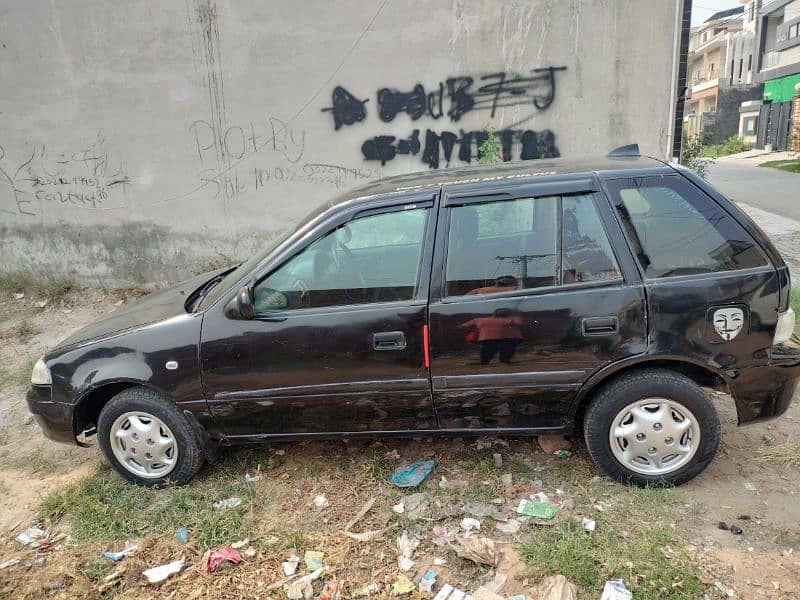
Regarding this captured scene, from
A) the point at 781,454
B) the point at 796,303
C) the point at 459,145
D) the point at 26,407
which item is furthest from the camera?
the point at 459,145

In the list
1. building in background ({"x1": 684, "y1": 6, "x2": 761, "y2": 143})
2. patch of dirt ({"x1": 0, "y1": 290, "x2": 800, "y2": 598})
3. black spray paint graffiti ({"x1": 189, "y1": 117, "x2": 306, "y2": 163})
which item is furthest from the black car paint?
building in background ({"x1": 684, "y1": 6, "x2": 761, "y2": 143})

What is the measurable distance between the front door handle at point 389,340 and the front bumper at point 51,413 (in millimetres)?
1838

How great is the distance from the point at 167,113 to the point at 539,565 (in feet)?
21.1

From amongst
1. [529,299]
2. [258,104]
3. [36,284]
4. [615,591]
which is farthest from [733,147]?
[615,591]

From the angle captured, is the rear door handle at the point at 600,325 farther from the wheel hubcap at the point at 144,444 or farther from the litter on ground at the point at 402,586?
the wheel hubcap at the point at 144,444

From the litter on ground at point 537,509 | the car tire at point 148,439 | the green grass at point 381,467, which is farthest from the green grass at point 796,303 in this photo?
the car tire at point 148,439

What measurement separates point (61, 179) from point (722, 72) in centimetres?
5305

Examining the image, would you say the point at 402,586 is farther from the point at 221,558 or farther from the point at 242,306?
the point at 242,306

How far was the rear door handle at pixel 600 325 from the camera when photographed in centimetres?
296

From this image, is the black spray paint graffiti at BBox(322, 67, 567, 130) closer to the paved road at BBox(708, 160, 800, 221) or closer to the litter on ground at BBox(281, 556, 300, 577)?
the paved road at BBox(708, 160, 800, 221)

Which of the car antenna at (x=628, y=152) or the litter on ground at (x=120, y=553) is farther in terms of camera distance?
the car antenna at (x=628, y=152)

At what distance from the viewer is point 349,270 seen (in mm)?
3252

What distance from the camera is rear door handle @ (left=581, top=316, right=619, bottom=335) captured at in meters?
2.96

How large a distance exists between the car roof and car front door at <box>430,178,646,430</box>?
120 mm
